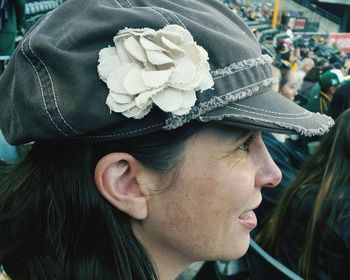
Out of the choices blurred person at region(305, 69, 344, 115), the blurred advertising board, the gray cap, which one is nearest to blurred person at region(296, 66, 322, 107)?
blurred person at region(305, 69, 344, 115)

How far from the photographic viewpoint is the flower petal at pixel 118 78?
80 cm

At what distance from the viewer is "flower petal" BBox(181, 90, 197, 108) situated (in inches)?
31.8

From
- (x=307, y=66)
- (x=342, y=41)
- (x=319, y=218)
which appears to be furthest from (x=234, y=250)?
(x=342, y=41)

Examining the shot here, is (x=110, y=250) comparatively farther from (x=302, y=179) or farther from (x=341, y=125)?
(x=341, y=125)

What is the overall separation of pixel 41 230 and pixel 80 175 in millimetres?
199

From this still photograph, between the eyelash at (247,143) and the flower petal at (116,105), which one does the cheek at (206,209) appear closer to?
the eyelash at (247,143)

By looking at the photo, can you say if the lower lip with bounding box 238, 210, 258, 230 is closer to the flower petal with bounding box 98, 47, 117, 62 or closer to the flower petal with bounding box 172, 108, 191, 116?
the flower petal with bounding box 172, 108, 191, 116

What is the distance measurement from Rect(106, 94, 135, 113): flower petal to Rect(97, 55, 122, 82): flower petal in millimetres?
41

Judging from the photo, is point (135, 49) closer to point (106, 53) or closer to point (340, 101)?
point (106, 53)

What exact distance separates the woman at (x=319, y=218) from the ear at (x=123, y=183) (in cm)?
120

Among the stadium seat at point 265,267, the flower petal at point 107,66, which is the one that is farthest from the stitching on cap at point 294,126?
the stadium seat at point 265,267

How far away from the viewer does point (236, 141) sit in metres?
0.96

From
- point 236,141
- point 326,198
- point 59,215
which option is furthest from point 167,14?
point 326,198

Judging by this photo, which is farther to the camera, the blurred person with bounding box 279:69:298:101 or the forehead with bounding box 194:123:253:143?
the blurred person with bounding box 279:69:298:101
